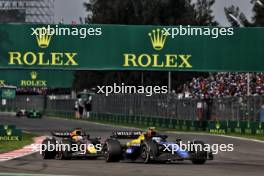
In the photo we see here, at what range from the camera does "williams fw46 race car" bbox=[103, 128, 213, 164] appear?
52.0 feet

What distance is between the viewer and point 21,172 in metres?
13.9

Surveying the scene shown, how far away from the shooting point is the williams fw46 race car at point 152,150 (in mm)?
15852

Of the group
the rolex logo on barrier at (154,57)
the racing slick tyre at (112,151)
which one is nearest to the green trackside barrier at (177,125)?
the rolex logo on barrier at (154,57)

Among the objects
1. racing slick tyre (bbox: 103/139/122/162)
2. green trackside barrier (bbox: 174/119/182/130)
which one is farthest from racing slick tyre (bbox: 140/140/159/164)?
green trackside barrier (bbox: 174/119/182/130)

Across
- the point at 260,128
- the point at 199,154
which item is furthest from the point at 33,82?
the point at 199,154

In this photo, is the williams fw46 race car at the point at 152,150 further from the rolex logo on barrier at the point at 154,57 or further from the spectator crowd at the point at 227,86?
the spectator crowd at the point at 227,86

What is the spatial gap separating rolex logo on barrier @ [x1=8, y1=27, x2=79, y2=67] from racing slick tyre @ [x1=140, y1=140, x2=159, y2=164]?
1621 cm

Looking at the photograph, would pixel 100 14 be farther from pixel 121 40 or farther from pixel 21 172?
pixel 21 172

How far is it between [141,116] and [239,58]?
13.0m

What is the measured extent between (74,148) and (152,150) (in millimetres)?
2469

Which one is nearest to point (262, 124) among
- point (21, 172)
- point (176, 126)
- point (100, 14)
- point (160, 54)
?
point (160, 54)

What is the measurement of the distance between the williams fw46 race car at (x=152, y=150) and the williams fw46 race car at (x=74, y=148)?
73 cm

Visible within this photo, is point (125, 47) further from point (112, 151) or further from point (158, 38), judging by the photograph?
point (112, 151)

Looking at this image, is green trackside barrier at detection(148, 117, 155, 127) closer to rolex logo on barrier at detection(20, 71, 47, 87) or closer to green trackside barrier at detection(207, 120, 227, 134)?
green trackside barrier at detection(207, 120, 227, 134)
